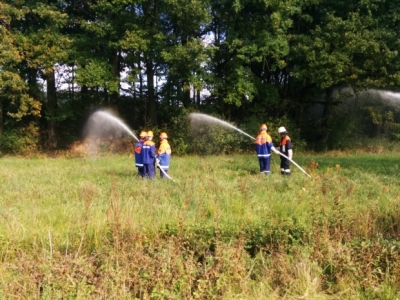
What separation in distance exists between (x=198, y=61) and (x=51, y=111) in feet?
32.1

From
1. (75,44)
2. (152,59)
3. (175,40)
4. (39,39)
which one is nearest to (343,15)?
(175,40)

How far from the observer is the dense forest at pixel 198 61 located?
19.5 meters

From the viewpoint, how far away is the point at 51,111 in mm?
21938

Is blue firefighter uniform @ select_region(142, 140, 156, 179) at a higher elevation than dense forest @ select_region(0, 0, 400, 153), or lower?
lower

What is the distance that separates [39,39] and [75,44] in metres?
1.90

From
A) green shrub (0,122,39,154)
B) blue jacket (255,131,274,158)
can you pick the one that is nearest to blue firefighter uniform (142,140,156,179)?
blue jacket (255,131,274,158)

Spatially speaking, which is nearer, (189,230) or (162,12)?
(189,230)

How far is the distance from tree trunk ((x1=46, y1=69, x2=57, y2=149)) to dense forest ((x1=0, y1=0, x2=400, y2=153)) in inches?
2.8

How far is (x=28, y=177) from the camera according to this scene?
435 inches

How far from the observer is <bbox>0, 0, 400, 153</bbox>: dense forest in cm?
1947

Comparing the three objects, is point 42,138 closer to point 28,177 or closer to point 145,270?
point 28,177

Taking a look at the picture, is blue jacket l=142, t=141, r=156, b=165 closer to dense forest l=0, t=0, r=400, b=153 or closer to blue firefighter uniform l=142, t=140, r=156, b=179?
blue firefighter uniform l=142, t=140, r=156, b=179

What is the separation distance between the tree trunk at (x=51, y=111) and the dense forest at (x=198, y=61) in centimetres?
7

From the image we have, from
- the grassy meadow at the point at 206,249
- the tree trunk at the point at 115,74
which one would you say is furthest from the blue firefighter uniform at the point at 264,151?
the tree trunk at the point at 115,74
